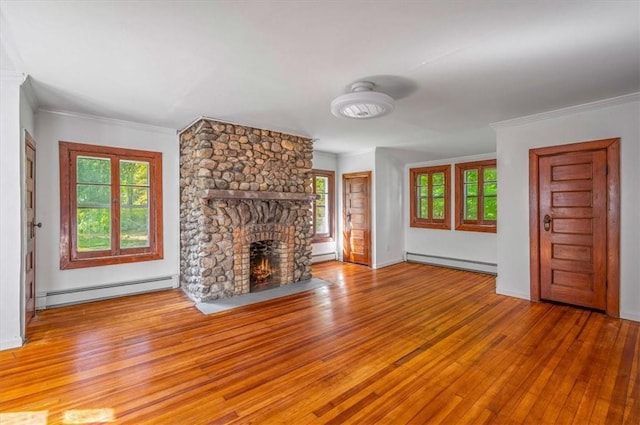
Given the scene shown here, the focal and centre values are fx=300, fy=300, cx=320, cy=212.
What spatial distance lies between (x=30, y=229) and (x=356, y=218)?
17.0ft

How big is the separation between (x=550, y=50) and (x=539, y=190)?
2206mm

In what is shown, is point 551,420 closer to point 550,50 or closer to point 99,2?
point 550,50

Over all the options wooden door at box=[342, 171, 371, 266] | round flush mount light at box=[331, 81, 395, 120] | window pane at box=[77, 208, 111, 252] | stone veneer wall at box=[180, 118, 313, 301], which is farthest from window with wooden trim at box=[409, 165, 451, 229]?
window pane at box=[77, 208, 111, 252]

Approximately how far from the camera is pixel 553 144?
3.81 m

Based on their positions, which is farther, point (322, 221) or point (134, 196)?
point (322, 221)

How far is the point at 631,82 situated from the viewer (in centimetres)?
290

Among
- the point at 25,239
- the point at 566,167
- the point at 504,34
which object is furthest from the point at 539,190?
the point at 25,239

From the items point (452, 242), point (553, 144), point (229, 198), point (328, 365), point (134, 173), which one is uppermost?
point (553, 144)

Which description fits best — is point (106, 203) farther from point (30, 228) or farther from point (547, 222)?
point (547, 222)

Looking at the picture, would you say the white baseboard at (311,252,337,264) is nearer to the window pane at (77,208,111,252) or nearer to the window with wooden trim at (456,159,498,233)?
the window with wooden trim at (456,159,498,233)

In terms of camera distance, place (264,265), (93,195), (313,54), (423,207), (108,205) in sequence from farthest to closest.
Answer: (423,207), (264,265), (108,205), (93,195), (313,54)

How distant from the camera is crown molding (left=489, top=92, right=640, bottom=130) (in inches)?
129

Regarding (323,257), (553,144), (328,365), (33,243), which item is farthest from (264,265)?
(553,144)

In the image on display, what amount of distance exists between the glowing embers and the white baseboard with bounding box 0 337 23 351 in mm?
2535
